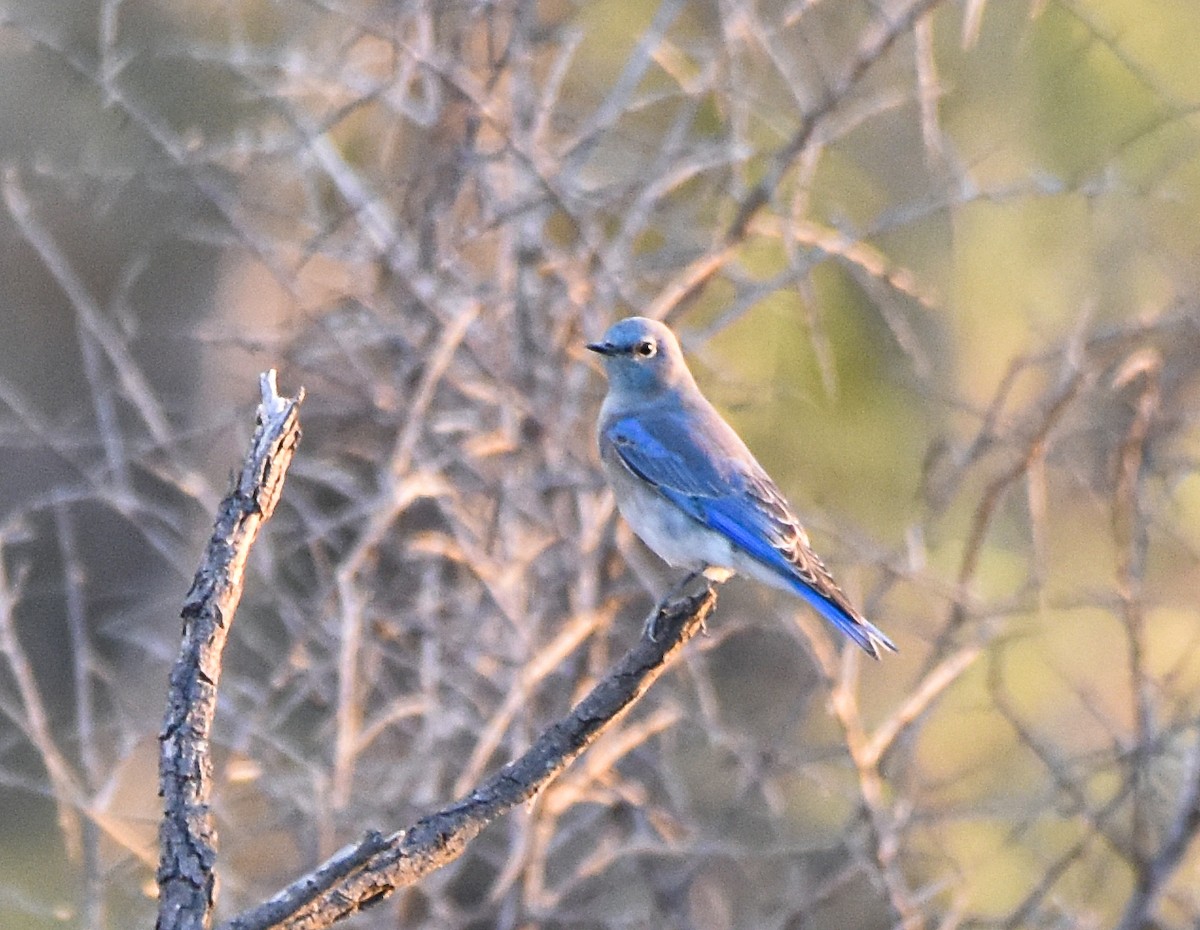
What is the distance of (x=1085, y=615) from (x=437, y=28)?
453cm

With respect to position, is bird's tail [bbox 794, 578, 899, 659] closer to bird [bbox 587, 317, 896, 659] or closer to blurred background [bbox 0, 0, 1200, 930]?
bird [bbox 587, 317, 896, 659]

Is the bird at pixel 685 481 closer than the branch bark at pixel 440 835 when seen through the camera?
No

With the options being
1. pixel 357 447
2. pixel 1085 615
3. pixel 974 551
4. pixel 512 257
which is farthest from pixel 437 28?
pixel 1085 615

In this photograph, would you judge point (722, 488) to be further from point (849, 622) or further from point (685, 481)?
point (849, 622)

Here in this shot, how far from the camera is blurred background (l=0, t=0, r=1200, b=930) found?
5246 millimetres

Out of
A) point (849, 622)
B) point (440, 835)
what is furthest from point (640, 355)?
point (440, 835)

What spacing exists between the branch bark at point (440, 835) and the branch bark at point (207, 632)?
166 mm

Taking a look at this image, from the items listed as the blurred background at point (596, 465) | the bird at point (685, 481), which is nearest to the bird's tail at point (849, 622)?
the bird at point (685, 481)

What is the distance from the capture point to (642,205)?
225 inches

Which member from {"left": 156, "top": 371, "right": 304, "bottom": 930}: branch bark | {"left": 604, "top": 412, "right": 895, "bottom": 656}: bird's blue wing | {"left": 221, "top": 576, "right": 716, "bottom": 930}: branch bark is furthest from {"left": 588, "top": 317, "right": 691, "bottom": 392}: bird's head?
{"left": 156, "top": 371, "right": 304, "bottom": 930}: branch bark

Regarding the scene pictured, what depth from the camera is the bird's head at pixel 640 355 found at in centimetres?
525

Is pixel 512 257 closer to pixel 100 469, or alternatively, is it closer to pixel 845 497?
pixel 100 469

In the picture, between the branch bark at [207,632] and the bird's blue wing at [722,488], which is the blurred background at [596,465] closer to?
the bird's blue wing at [722,488]

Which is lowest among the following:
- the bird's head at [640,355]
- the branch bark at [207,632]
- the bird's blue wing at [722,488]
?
the branch bark at [207,632]
